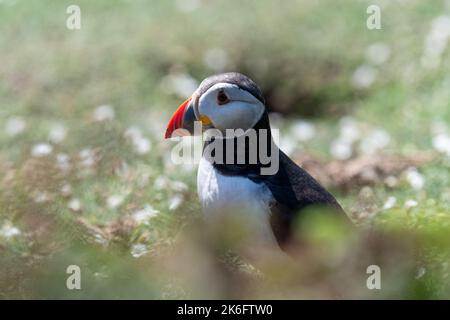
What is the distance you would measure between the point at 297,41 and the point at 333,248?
5381 millimetres

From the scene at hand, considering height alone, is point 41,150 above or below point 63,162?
above

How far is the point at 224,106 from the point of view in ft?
11.7

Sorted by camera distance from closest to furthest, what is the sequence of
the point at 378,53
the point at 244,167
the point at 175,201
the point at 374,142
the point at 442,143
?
the point at 244,167 < the point at 175,201 < the point at 442,143 < the point at 374,142 < the point at 378,53

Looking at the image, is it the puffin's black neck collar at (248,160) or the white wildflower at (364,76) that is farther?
the white wildflower at (364,76)

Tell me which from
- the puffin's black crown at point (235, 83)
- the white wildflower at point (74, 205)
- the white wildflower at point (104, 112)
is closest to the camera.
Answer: the puffin's black crown at point (235, 83)

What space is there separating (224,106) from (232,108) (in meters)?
0.03

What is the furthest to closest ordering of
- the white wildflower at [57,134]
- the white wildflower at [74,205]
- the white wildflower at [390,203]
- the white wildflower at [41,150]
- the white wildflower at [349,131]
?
1. the white wildflower at [349,131]
2. the white wildflower at [57,134]
3. the white wildflower at [41,150]
4. the white wildflower at [74,205]
5. the white wildflower at [390,203]

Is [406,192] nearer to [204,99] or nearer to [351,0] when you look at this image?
[204,99]

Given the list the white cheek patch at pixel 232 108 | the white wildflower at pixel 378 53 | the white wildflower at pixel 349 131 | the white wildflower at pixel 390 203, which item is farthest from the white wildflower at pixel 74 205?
the white wildflower at pixel 378 53

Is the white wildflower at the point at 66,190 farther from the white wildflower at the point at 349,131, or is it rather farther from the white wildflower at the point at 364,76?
the white wildflower at the point at 364,76

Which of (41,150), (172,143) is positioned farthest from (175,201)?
(172,143)

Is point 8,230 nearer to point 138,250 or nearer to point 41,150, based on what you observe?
point 138,250

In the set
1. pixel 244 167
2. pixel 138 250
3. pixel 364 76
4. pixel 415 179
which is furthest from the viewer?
pixel 364 76

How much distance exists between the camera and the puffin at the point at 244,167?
3457 mm
